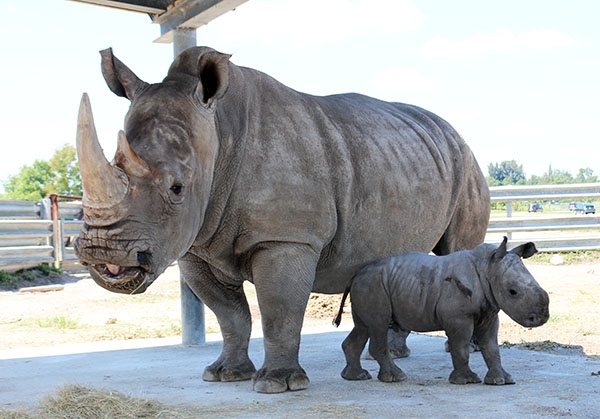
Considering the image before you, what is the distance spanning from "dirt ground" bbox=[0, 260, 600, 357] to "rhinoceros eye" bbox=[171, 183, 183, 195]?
146 inches

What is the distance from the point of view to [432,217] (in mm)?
5785

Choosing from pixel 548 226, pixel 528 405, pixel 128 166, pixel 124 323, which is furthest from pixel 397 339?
pixel 548 226

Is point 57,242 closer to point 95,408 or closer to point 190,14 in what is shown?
point 190,14

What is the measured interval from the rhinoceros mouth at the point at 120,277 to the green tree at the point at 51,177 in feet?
169

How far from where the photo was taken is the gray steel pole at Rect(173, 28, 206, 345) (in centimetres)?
703

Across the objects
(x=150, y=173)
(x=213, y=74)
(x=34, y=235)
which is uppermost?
(x=213, y=74)

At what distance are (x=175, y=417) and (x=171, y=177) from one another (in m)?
1.25

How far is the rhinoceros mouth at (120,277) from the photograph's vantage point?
393 centimetres

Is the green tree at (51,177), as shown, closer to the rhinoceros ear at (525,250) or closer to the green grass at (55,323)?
the green grass at (55,323)

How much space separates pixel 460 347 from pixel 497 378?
11.2 inches

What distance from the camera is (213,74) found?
4.55 m

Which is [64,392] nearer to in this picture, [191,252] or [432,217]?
[191,252]

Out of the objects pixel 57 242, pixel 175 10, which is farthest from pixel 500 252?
pixel 57 242

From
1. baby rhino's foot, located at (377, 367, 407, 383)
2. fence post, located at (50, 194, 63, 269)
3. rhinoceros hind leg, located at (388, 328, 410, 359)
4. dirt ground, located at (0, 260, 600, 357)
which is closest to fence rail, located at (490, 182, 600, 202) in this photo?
dirt ground, located at (0, 260, 600, 357)
